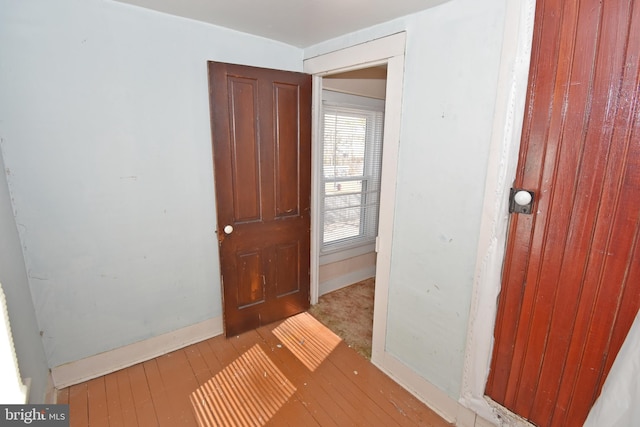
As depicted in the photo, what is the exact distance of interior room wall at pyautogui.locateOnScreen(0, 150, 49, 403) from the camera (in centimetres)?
134

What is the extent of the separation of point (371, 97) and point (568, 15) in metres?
2.09

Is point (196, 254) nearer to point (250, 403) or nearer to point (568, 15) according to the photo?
point (250, 403)

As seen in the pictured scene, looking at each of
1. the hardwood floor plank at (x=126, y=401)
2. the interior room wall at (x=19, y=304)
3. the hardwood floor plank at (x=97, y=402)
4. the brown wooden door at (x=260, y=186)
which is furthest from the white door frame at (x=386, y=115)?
the interior room wall at (x=19, y=304)

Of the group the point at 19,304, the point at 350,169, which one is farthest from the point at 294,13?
the point at 19,304

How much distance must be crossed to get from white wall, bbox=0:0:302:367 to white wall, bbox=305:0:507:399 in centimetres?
126

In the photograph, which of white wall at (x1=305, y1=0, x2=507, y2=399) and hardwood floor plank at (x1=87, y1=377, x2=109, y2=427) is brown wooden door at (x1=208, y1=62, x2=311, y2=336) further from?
hardwood floor plank at (x1=87, y1=377, x2=109, y2=427)

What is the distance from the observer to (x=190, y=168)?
2.12m

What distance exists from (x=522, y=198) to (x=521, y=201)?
0.6 inches

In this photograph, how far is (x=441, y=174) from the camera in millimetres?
1633

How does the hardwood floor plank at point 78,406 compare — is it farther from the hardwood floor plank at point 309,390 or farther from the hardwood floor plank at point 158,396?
the hardwood floor plank at point 309,390

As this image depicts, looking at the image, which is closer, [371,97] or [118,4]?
[118,4]

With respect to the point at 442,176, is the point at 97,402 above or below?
below

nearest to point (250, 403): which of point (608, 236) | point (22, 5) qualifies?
point (608, 236)

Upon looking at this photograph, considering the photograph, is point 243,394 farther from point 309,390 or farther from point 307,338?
point 307,338
